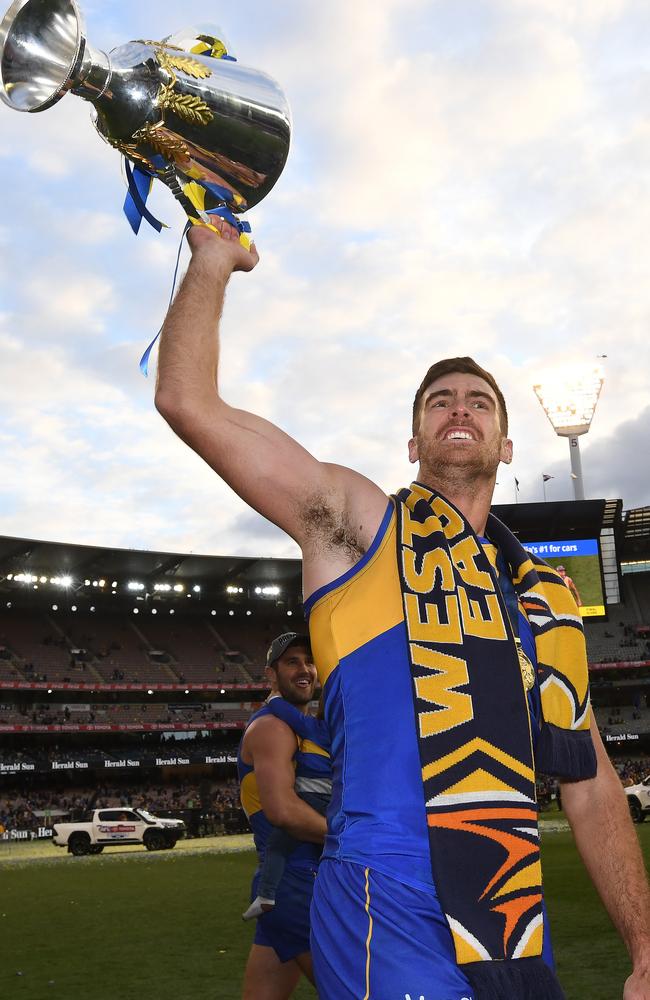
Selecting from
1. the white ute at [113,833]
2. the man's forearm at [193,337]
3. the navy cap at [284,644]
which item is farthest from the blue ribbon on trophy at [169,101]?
the white ute at [113,833]

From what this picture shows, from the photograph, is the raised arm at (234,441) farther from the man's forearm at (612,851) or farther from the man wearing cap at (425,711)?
the man's forearm at (612,851)

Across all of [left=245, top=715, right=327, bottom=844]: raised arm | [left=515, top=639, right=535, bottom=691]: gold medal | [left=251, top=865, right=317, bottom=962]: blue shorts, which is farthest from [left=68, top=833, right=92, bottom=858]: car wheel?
[left=515, top=639, right=535, bottom=691]: gold medal

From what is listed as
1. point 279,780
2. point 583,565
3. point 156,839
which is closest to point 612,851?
point 279,780

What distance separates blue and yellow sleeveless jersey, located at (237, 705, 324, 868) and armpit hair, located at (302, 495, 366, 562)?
2.26 meters

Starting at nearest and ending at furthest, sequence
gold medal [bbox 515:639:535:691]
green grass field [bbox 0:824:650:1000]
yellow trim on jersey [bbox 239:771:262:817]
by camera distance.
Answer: gold medal [bbox 515:639:535:691]
yellow trim on jersey [bbox 239:771:262:817]
green grass field [bbox 0:824:650:1000]

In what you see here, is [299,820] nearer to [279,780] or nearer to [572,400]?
[279,780]

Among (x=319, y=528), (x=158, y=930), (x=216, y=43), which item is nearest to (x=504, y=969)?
(x=319, y=528)

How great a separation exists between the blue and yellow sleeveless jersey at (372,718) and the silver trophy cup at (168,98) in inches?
37.4

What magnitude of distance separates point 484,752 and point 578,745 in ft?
1.84

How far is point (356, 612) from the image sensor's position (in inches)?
85.5

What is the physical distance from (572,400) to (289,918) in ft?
147

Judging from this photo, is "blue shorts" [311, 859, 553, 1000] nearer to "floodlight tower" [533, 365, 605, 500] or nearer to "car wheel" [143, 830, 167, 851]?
"car wheel" [143, 830, 167, 851]

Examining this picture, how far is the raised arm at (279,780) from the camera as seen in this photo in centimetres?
401

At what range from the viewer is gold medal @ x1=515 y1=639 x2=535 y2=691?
2.36 metres
